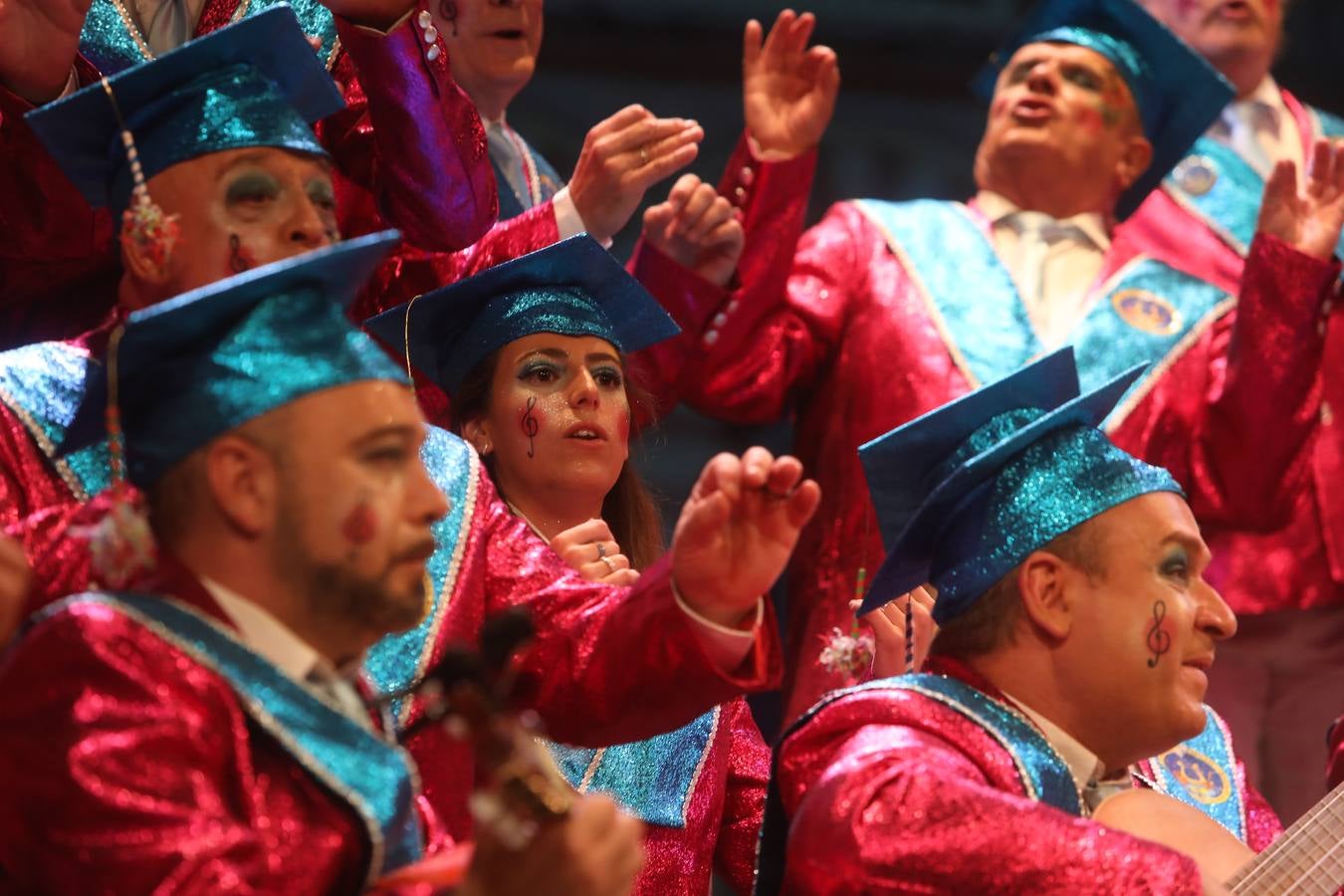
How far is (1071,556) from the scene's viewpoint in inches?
104

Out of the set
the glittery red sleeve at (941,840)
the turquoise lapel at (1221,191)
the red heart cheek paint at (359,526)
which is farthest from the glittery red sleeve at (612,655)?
the turquoise lapel at (1221,191)

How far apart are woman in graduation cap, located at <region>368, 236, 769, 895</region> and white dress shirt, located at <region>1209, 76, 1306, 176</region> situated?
209cm

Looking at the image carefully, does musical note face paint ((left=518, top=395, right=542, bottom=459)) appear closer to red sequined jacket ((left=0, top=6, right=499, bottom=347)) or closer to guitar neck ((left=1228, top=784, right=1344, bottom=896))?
red sequined jacket ((left=0, top=6, right=499, bottom=347))

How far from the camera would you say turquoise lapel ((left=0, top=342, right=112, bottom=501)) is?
2.39 meters

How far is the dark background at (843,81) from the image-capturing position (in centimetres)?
539

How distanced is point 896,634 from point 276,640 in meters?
1.31

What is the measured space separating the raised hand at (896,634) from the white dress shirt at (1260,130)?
205 cm

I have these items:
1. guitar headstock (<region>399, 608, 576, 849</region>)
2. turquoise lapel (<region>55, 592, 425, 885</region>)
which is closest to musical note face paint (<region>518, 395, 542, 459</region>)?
turquoise lapel (<region>55, 592, 425, 885</region>)

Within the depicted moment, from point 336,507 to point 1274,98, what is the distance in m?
3.41

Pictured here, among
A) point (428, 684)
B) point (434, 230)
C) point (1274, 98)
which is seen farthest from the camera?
point (1274, 98)

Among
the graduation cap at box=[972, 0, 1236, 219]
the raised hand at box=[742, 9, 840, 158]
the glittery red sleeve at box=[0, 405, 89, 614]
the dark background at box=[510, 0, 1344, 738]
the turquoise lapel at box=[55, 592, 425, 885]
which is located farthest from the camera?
the dark background at box=[510, 0, 1344, 738]

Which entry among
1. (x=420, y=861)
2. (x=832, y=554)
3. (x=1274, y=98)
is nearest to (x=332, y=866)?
(x=420, y=861)

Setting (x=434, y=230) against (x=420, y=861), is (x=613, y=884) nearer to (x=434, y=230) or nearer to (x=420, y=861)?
(x=420, y=861)

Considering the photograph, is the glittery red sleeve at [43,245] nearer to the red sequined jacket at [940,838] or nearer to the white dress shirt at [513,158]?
the white dress shirt at [513,158]
